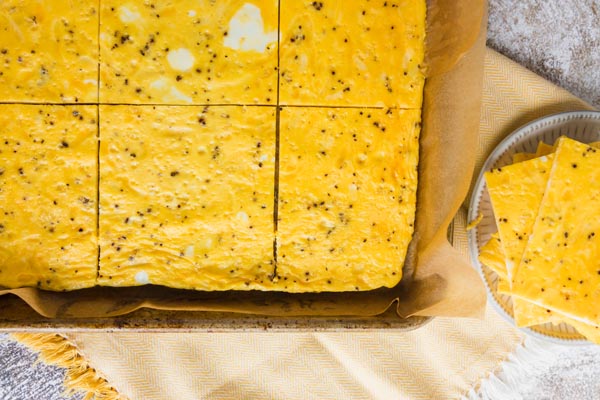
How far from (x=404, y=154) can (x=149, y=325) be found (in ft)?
4.87

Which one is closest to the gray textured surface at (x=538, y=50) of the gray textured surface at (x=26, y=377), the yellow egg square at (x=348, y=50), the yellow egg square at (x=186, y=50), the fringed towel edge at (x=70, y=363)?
the gray textured surface at (x=26, y=377)

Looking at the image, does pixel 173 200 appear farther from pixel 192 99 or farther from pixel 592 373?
pixel 592 373

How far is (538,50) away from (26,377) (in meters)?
3.43

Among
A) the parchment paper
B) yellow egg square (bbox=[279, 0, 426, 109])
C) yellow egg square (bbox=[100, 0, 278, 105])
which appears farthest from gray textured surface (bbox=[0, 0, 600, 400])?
yellow egg square (bbox=[100, 0, 278, 105])

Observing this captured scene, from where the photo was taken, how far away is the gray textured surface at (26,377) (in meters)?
3.03

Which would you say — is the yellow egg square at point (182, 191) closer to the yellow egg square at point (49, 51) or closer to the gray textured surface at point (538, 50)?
the yellow egg square at point (49, 51)

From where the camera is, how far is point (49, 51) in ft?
8.23

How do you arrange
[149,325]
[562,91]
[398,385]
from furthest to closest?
[398,385] → [562,91] → [149,325]

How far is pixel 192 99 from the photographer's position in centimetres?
258

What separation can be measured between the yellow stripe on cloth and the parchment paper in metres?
0.34

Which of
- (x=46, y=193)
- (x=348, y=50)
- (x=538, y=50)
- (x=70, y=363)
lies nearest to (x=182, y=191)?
(x=46, y=193)

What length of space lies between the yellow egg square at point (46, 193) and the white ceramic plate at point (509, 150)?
1.96 m

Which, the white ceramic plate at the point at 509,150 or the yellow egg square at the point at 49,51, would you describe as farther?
the white ceramic plate at the point at 509,150

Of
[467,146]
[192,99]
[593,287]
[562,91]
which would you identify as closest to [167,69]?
[192,99]
